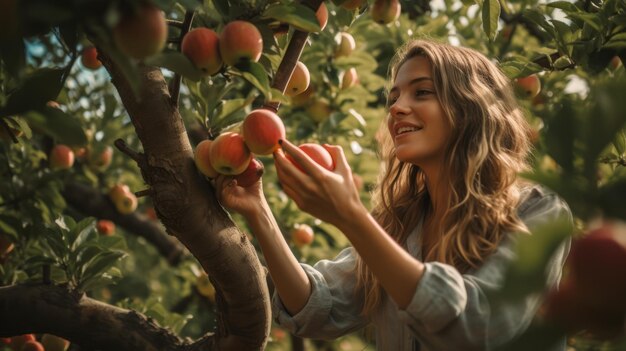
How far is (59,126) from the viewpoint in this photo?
3.40 ft

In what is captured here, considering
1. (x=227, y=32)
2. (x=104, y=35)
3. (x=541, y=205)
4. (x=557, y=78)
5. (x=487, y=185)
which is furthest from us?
(x=557, y=78)

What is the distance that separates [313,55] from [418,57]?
682 millimetres

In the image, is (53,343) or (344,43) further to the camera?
(344,43)

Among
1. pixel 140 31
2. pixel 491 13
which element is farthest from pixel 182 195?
pixel 491 13

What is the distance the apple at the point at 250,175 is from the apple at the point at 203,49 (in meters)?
0.30

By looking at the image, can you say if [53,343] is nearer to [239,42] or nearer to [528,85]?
[239,42]

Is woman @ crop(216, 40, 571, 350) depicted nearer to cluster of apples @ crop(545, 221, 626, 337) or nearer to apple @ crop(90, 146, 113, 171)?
cluster of apples @ crop(545, 221, 626, 337)

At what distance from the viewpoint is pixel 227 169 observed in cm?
148

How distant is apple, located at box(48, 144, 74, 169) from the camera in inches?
108

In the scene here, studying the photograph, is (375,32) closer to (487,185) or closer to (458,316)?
(487,185)

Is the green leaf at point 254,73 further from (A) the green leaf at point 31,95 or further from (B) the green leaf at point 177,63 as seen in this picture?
(A) the green leaf at point 31,95

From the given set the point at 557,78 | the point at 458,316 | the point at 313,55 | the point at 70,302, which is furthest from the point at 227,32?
the point at 557,78

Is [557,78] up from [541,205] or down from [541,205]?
down

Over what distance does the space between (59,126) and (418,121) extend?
0.98m
